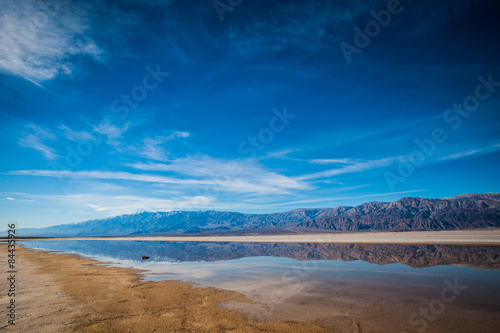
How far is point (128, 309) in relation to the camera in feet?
31.9

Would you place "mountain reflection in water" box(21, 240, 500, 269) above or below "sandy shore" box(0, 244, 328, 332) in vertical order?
below

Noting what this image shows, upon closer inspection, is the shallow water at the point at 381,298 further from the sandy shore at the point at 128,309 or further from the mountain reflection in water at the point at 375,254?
the mountain reflection in water at the point at 375,254

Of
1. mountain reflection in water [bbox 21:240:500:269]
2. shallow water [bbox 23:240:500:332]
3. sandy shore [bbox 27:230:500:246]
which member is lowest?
sandy shore [bbox 27:230:500:246]

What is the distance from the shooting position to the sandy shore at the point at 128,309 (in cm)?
777

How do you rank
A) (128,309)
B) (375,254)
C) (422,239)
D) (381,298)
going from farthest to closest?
(422,239) < (375,254) < (381,298) < (128,309)

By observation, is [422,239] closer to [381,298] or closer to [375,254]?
[375,254]

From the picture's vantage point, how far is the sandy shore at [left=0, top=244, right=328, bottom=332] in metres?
7.77

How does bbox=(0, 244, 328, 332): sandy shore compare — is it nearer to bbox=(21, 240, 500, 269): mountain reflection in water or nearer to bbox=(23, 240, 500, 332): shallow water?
bbox=(23, 240, 500, 332): shallow water

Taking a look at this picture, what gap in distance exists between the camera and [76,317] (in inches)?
341

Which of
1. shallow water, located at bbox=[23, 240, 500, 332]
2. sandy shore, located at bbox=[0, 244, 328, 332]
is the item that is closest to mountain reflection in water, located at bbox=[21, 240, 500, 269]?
shallow water, located at bbox=[23, 240, 500, 332]

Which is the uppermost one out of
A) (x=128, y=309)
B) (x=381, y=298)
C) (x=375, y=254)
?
(x=128, y=309)

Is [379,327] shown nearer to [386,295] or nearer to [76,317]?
[386,295]

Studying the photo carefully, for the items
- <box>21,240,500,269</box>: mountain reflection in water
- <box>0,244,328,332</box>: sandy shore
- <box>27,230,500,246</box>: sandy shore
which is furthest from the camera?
<box>27,230,500,246</box>: sandy shore

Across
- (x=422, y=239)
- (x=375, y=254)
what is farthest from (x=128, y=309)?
(x=422, y=239)
